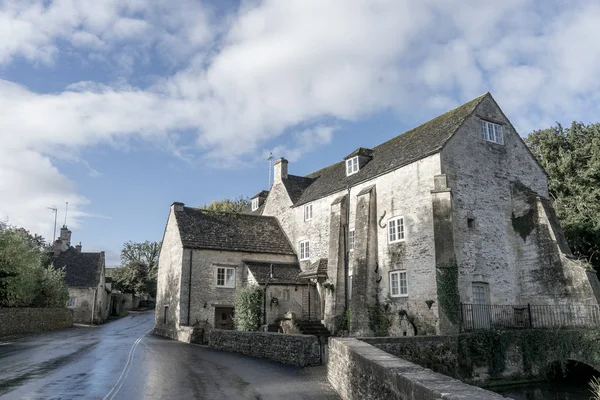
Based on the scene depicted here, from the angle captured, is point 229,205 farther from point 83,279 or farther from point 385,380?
point 385,380

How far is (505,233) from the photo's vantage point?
Answer: 2373cm

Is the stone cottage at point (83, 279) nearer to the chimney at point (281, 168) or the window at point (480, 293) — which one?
the chimney at point (281, 168)

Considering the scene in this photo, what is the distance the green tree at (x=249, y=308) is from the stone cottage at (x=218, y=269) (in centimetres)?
67

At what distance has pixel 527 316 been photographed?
22469 millimetres

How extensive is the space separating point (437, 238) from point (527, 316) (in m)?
6.40

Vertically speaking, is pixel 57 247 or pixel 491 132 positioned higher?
pixel 491 132

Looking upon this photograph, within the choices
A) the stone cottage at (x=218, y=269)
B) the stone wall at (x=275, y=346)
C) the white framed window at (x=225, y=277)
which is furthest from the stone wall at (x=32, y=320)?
the stone wall at (x=275, y=346)

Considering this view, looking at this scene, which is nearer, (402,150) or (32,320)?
(402,150)

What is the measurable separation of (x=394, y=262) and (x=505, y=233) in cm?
598

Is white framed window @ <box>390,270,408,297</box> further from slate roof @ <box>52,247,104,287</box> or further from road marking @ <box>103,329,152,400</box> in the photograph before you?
slate roof @ <box>52,247,104,287</box>

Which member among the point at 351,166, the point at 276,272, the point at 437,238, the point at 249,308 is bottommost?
the point at 249,308

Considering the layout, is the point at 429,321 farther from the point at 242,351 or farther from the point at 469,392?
the point at 469,392

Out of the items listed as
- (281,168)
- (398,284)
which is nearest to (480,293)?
(398,284)

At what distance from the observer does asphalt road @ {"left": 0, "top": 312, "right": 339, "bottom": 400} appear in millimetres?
11586
